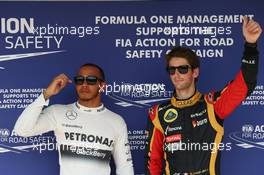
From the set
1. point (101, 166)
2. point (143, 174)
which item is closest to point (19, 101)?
point (101, 166)

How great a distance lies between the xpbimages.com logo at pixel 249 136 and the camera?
358cm

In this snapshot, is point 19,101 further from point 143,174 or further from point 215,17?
point 215,17

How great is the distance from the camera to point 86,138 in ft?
10.3

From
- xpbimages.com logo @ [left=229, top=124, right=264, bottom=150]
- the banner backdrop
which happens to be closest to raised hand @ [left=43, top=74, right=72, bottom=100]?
the banner backdrop

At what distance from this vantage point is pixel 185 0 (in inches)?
141

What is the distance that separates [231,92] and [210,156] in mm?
464

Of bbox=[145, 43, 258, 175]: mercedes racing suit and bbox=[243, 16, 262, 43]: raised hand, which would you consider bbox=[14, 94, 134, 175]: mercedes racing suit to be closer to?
bbox=[145, 43, 258, 175]: mercedes racing suit

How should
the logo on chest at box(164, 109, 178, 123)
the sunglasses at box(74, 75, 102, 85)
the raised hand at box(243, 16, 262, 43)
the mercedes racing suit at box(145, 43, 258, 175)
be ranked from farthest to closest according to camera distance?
the sunglasses at box(74, 75, 102, 85)
the logo on chest at box(164, 109, 178, 123)
the mercedes racing suit at box(145, 43, 258, 175)
the raised hand at box(243, 16, 262, 43)

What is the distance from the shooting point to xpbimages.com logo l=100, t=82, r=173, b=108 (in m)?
3.59

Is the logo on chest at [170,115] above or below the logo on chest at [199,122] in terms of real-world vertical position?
above

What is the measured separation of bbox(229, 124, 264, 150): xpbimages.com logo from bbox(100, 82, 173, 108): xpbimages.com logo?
60 cm

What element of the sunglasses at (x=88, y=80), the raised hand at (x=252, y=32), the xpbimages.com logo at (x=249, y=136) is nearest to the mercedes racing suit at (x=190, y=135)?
the raised hand at (x=252, y=32)

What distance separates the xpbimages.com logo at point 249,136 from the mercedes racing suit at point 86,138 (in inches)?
35.7

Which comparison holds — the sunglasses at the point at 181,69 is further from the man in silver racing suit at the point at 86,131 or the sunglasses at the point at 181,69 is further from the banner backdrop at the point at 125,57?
the banner backdrop at the point at 125,57
